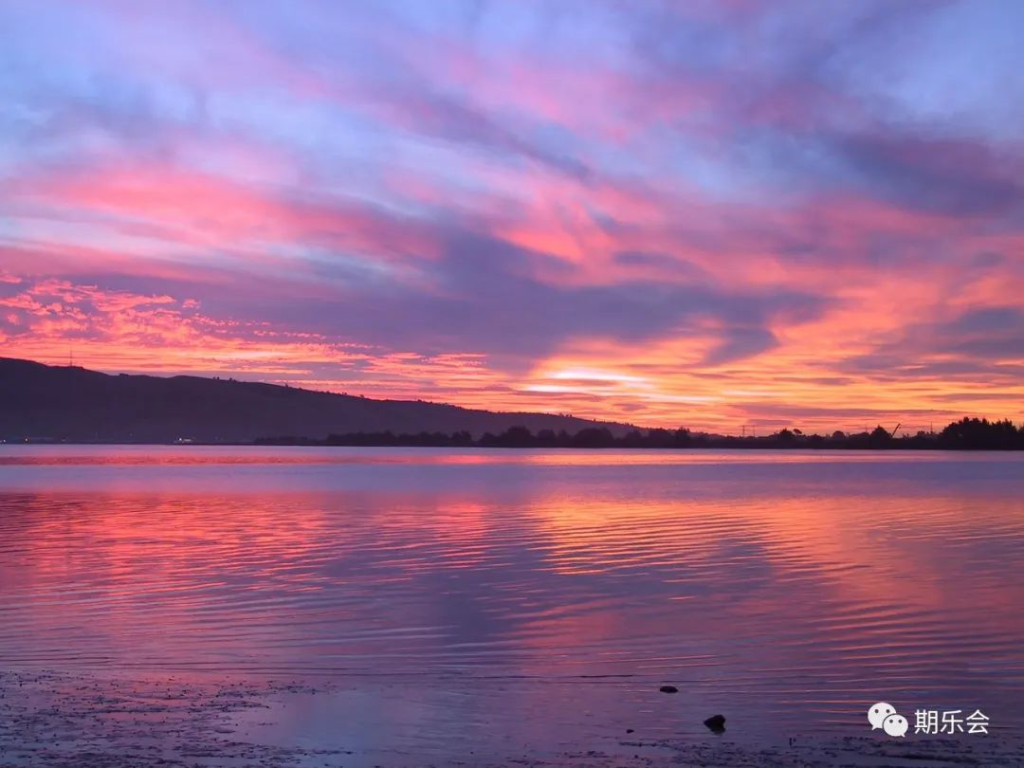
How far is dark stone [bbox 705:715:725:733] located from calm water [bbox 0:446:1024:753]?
0.16 meters

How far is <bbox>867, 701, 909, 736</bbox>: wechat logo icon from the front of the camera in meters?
10.5

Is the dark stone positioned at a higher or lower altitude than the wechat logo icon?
lower

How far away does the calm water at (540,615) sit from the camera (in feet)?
39.0

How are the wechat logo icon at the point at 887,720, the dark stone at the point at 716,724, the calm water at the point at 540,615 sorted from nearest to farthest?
1. the wechat logo icon at the point at 887,720
2. the dark stone at the point at 716,724
3. the calm water at the point at 540,615

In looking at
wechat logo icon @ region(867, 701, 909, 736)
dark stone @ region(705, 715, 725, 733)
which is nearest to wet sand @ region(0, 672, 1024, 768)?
wechat logo icon @ region(867, 701, 909, 736)

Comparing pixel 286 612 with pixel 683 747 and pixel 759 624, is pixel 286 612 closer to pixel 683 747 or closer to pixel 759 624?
pixel 759 624

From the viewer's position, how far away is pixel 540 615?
18094mm

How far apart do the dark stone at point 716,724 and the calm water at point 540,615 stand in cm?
16

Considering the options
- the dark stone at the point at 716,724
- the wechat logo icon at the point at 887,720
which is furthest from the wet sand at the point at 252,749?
the dark stone at the point at 716,724

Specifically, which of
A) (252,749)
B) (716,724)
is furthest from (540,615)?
(252,749)

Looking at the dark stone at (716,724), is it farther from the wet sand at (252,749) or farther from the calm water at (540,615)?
the wet sand at (252,749)

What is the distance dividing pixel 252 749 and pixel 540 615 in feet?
29.0

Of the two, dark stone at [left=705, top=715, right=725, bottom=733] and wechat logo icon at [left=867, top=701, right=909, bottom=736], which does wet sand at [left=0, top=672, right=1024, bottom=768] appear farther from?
dark stone at [left=705, top=715, right=725, bottom=733]

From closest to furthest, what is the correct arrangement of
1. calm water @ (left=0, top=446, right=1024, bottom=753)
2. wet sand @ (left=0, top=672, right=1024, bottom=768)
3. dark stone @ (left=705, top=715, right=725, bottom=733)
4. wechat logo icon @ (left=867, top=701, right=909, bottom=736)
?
wet sand @ (left=0, top=672, right=1024, bottom=768) < wechat logo icon @ (left=867, top=701, right=909, bottom=736) < dark stone @ (left=705, top=715, right=725, bottom=733) < calm water @ (left=0, top=446, right=1024, bottom=753)
